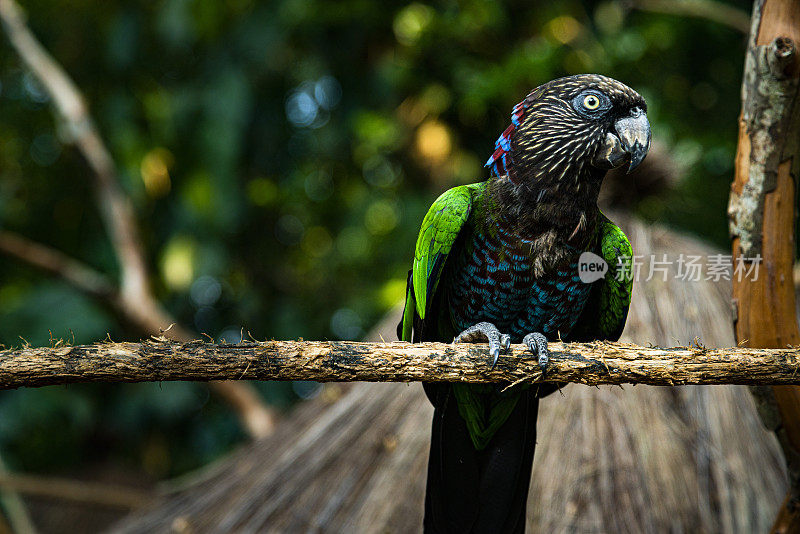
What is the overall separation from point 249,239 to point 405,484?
591 cm

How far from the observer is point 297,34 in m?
7.70

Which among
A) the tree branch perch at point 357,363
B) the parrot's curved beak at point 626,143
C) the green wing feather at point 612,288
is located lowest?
the tree branch perch at point 357,363

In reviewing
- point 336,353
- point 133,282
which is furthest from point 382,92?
point 336,353

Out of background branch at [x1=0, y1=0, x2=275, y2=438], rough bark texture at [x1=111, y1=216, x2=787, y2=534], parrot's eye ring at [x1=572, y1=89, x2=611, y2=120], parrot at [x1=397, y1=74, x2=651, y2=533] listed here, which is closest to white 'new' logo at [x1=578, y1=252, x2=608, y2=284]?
parrot at [x1=397, y1=74, x2=651, y2=533]

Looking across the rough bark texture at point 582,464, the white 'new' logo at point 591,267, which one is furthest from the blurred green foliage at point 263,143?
the white 'new' logo at point 591,267

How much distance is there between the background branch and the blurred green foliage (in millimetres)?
235

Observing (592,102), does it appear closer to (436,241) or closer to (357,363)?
(436,241)

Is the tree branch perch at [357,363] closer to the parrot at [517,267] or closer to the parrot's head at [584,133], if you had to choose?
the parrot at [517,267]

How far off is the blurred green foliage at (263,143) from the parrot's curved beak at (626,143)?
118 inches

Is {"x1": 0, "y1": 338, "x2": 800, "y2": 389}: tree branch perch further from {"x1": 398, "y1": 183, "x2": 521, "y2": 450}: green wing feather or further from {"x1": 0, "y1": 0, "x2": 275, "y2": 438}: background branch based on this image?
{"x1": 0, "y1": 0, "x2": 275, "y2": 438}: background branch

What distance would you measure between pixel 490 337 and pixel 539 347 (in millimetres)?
189

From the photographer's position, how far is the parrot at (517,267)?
2.58 metres

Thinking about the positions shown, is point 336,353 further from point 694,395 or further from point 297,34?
point 297,34

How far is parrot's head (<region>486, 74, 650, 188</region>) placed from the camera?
2555mm
